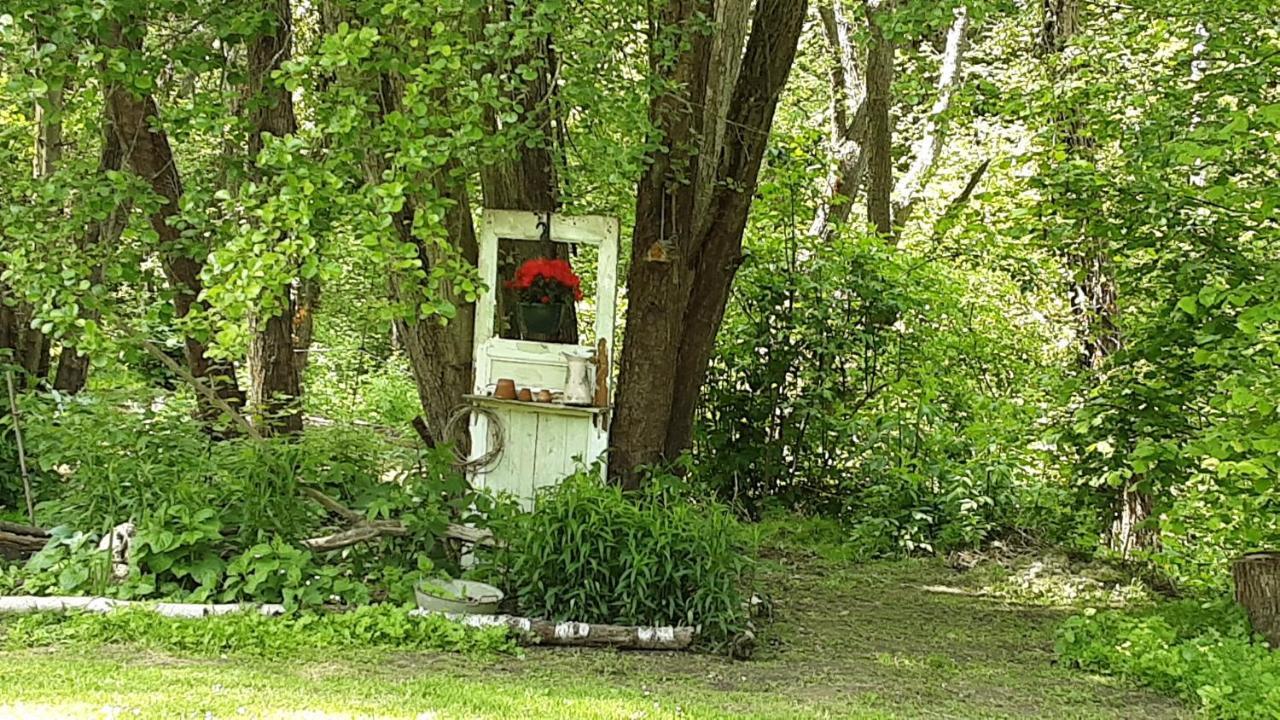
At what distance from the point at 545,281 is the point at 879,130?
5123 mm

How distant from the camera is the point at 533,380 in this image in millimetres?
6242

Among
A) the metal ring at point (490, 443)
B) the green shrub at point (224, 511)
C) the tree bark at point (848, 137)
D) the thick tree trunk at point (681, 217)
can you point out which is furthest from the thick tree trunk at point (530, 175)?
Answer: the tree bark at point (848, 137)

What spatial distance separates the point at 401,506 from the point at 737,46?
2.88 m

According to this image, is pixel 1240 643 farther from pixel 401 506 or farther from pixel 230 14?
pixel 230 14

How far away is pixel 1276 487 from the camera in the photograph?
5.14 m

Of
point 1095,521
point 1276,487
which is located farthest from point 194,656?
point 1095,521

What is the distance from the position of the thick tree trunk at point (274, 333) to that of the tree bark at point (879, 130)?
14.1ft

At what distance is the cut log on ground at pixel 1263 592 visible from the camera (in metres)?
5.12

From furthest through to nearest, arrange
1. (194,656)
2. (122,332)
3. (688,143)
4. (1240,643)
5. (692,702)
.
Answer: (688,143), (122,332), (1240,643), (194,656), (692,702)

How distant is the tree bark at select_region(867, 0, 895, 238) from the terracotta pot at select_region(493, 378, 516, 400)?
416cm

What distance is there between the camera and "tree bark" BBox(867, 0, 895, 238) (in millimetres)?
9953

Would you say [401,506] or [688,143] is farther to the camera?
[688,143]

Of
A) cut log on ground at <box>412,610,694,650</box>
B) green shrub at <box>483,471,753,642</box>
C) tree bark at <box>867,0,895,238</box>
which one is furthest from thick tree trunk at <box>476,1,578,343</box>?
tree bark at <box>867,0,895,238</box>

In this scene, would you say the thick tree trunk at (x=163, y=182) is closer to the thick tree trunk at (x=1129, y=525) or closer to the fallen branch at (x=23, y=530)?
the fallen branch at (x=23, y=530)
